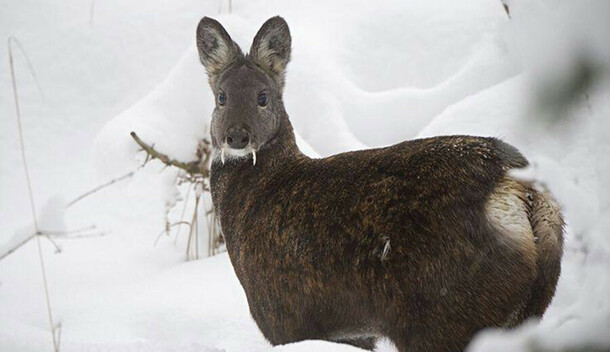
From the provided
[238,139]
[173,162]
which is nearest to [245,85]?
[238,139]

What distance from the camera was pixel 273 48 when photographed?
396 centimetres

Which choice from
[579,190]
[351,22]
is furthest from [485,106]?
[579,190]

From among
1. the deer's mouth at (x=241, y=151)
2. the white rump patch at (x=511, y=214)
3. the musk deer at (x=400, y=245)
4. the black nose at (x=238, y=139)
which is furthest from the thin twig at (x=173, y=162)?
the white rump patch at (x=511, y=214)

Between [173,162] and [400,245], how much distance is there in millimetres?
2976

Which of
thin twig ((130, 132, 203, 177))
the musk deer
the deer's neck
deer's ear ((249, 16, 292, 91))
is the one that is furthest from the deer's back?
thin twig ((130, 132, 203, 177))

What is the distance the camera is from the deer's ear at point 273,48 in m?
3.88

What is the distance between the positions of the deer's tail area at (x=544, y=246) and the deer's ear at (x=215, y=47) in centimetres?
187

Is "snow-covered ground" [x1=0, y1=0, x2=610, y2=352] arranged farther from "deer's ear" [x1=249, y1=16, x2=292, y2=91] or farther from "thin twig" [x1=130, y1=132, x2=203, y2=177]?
"deer's ear" [x1=249, y1=16, x2=292, y2=91]

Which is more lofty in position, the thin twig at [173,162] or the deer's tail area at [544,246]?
the deer's tail area at [544,246]

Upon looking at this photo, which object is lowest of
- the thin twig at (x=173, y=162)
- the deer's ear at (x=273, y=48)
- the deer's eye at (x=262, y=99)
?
the thin twig at (x=173, y=162)

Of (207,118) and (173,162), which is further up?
(207,118)

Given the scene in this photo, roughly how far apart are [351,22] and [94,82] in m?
2.69

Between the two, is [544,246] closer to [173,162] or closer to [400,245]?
[400,245]

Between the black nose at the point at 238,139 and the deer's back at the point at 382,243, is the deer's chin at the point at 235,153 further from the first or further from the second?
the deer's back at the point at 382,243
